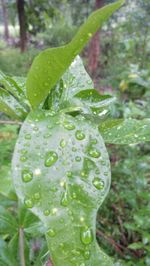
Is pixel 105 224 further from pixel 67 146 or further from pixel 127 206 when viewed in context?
pixel 67 146

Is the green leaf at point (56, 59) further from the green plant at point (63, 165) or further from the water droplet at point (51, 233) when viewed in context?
the water droplet at point (51, 233)

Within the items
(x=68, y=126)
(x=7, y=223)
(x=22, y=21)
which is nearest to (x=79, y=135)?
(x=68, y=126)

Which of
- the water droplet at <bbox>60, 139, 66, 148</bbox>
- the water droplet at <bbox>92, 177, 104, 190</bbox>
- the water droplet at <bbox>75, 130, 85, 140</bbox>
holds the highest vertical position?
the water droplet at <bbox>75, 130, 85, 140</bbox>

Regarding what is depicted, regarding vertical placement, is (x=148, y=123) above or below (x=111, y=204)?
above

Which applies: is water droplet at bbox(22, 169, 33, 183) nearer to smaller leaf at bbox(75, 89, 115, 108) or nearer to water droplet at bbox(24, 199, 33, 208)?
water droplet at bbox(24, 199, 33, 208)

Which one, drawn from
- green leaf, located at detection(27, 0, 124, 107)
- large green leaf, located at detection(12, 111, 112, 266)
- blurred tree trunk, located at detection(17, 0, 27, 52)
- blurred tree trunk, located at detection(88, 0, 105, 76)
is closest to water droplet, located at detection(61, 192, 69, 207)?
large green leaf, located at detection(12, 111, 112, 266)

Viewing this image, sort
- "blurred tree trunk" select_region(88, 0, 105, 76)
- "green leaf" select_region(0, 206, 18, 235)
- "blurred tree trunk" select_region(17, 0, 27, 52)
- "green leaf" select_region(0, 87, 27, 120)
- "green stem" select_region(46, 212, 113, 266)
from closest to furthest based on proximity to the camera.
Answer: "green stem" select_region(46, 212, 113, 266)
"green leaf" select_region(0, 87, 27, 120)
"green leaf" select_region(0, 206, 18, 235)
"blurred tree trunk" select_region(88, 0, 105, 76)
"blurred tree trunk" select_region(17, 0, 27, 52)

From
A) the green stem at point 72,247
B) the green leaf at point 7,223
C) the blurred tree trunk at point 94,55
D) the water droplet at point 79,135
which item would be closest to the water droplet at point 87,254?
the green stem at point 72,247

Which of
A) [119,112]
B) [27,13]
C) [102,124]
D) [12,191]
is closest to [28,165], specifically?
[102,124]
